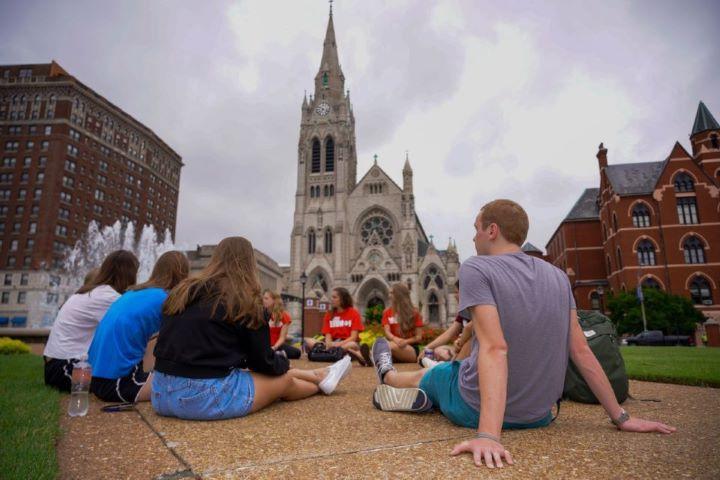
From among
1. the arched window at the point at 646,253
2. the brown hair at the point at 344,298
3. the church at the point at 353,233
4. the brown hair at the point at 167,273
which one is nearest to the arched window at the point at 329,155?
the church at the point at 353,233

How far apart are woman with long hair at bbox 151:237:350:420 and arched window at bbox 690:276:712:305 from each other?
125ft

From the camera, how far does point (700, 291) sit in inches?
1237

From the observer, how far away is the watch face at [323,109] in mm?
51781

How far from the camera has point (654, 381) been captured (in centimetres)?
686

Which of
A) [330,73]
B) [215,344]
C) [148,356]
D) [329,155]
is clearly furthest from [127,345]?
[330,73]

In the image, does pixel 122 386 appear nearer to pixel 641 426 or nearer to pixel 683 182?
pixel 641 426

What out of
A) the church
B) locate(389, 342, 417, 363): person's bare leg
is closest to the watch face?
the church

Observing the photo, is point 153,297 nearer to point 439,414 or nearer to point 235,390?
point 235,390

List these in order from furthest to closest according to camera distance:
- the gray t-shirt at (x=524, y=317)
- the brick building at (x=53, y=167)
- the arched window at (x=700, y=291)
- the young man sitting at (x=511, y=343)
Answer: the brick building at (x=53, y=167)
the arched window at (x=700, y=291)
the gray t-shirt at (x=524, y=317)
the young man sitting at (x=511, y=343)

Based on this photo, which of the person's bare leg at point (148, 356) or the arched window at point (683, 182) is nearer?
the person's bare leg at point (148, 356)

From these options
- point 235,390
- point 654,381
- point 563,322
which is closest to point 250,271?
point 235,390

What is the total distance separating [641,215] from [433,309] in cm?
2066

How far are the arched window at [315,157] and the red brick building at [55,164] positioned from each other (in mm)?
33676

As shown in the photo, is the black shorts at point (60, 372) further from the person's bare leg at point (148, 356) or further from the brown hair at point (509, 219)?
the brown hair at point (509, 219)
